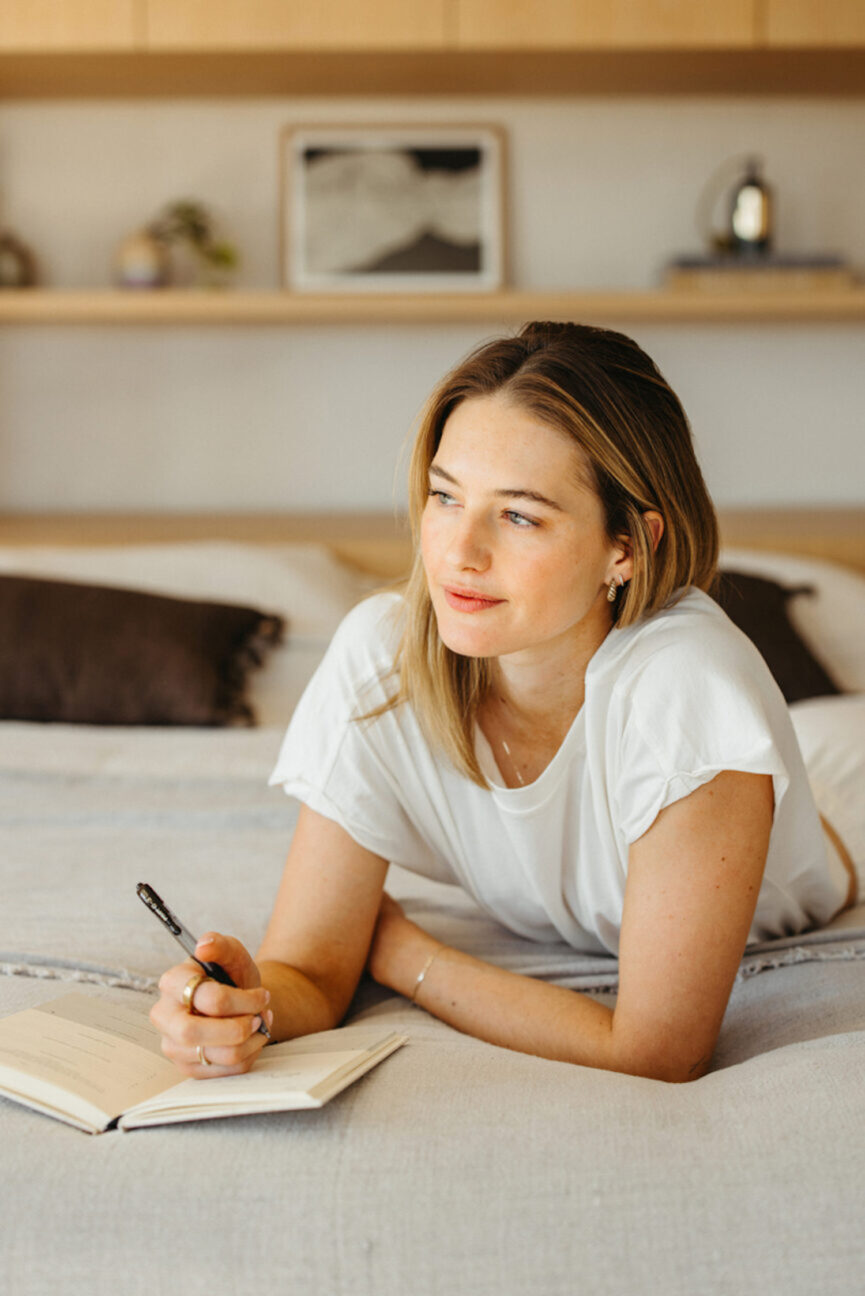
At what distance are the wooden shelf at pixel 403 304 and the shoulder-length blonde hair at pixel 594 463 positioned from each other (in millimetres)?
1575

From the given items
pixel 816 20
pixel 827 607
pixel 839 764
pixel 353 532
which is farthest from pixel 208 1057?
pixel 816 20

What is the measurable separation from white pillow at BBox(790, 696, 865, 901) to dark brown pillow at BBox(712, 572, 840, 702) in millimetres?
266

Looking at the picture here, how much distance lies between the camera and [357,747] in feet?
3.83

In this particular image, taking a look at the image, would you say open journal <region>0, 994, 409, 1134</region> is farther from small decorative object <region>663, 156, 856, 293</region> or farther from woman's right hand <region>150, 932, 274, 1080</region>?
small decorative object <region>663, 156, 856, 293</region>

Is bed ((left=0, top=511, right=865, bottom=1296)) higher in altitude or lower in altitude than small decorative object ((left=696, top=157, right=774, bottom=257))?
lower

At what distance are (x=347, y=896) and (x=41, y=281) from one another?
86.2 inches

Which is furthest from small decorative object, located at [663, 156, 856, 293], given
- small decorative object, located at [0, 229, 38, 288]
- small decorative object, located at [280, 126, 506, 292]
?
small decorative object, located at [0, 229, 38, 288]

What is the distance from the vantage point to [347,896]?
116cm

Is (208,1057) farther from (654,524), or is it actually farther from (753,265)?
(753,265)

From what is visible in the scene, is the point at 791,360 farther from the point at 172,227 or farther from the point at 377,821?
the point at 377,821

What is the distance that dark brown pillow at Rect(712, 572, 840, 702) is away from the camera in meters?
2.06

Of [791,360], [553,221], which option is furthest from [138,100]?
[791,360]

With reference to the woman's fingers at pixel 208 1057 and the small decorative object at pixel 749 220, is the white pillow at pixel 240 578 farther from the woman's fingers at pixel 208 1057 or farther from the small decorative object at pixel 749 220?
the woman's fingers at pixel 208 1057

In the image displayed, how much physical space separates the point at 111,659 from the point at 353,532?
762mm
